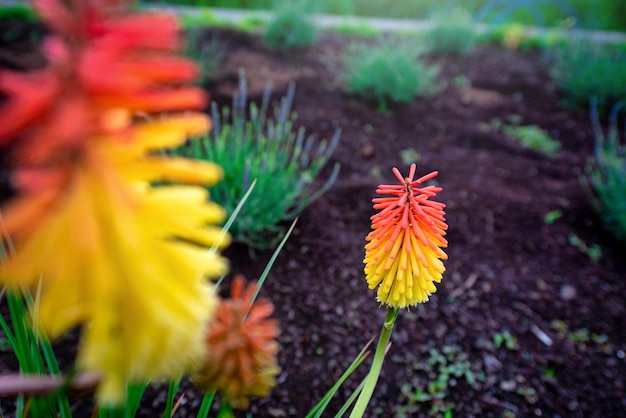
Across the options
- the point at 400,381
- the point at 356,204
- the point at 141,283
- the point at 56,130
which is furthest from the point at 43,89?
the point at 356,204

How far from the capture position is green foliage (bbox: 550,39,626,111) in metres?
4.65

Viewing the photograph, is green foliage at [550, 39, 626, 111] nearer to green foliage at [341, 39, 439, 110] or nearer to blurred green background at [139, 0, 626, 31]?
green foliage at [341, 39, 439, 110]

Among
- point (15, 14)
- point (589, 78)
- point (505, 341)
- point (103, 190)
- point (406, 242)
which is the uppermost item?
point (103, 190)

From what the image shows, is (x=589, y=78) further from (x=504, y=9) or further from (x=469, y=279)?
(x=504, y=9)

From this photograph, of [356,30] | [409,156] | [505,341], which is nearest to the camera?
[505,341]

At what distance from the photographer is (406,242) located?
97 cm

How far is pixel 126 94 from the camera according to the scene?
0.44m

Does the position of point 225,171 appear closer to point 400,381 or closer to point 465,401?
point 400,381

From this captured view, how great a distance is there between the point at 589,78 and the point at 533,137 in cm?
134

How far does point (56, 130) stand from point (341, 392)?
1.73m

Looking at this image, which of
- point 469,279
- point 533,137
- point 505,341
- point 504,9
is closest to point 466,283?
point 469,279

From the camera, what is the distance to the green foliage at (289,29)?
17.1ft

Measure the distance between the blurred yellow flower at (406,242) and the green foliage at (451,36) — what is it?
5261 millimetres

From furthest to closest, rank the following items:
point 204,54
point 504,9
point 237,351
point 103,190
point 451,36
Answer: point 504,9 < point 451,36 < point 204,54 < point 237,351 < point 103,190
